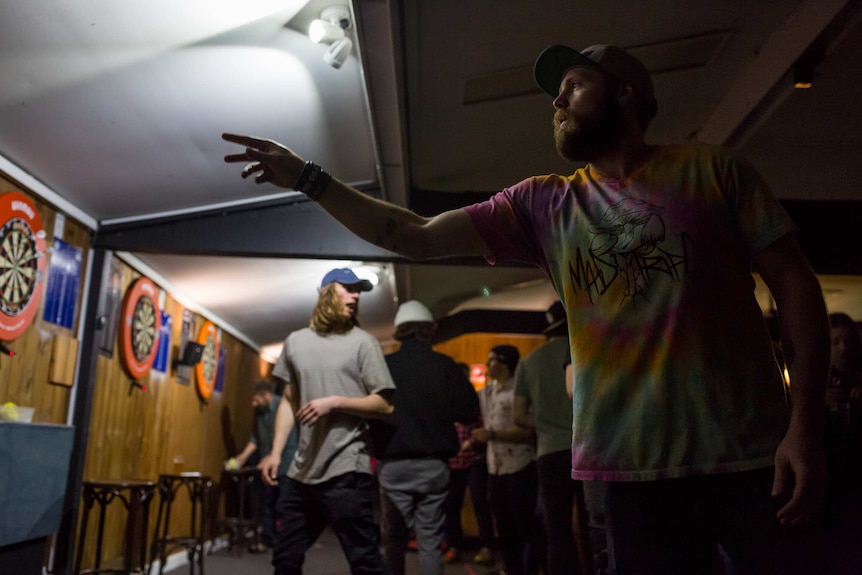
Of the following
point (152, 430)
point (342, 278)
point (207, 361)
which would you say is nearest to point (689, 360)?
point (342, 278)

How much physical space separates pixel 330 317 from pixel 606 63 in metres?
1.74

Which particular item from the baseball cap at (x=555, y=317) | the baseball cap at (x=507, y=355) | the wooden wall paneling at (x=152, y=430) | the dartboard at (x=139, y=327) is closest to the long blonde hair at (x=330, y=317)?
the baseball cap at (x=555, y=317)

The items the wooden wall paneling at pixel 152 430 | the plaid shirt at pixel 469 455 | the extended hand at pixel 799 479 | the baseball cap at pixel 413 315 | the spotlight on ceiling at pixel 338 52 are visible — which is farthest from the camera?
the plaid shirt at pixel 469 455

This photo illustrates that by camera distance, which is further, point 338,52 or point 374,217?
point 338,52

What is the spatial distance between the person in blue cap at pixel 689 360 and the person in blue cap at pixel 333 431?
1.51 m

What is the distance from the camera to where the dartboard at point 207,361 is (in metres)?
6.83

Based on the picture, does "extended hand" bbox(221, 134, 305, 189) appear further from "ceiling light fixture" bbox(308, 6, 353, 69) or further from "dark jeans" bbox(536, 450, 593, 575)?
"dark jeans" bbox(536, 450, 593, 575)

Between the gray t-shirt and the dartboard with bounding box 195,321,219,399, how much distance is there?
422 cm

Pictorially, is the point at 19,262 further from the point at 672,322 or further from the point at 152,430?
the point at 672,322

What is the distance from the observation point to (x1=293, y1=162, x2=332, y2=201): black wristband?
129 centimetres

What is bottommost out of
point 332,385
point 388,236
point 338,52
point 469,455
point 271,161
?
point 469,455

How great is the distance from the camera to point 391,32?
260 centimetres

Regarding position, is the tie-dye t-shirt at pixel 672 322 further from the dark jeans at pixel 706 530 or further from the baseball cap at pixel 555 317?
the baseball cap at pixel 555 317

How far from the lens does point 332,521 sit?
2.46 meters
